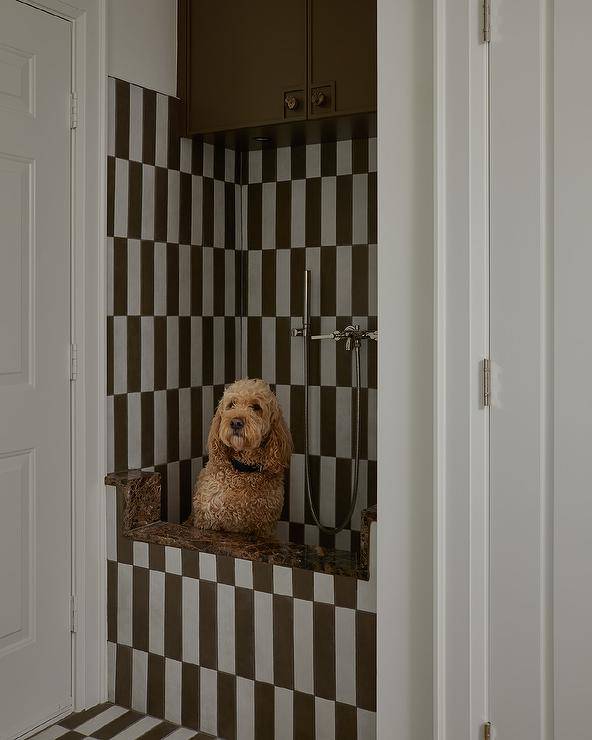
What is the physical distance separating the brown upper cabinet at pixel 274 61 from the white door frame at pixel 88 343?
0.40m

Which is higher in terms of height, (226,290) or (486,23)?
(486,23)

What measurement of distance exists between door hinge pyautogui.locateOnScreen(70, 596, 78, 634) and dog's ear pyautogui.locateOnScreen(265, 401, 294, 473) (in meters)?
0.77

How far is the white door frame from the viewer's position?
248 cm

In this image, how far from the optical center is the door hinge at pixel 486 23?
5.18 feet

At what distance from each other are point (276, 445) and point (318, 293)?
2.47 ft

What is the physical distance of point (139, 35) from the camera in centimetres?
266

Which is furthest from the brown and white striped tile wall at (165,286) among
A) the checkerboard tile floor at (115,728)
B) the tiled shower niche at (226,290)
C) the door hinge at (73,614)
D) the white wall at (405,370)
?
the white wall at (405,370)

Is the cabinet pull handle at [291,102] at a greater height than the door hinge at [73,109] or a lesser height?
greater

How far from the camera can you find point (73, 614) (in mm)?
2518

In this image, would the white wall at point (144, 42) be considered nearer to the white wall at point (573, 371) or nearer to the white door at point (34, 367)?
the white door at point (34, 367)

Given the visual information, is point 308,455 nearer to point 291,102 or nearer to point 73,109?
point 291,102

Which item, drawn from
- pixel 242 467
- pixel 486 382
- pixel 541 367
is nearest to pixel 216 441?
pixel 242 467

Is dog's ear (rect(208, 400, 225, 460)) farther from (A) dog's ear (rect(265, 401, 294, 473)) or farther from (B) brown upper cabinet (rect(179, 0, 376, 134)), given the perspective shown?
(B) brown upper cabinet (rect(179, 0, 376, 134))

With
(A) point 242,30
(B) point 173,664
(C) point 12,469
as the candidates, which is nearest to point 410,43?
(A) point 242,30
